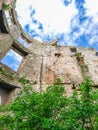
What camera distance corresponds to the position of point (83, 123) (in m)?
7.74

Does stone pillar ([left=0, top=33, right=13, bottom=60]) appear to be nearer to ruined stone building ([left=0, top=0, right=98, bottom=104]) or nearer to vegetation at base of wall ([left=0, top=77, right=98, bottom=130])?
ruined stone building ([left=0, top=0, right=98, bottom=104])

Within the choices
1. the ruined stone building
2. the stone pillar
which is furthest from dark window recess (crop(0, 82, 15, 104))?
the stone pillar

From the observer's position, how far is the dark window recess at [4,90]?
13705 mm

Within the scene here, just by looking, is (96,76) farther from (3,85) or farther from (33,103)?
(33,103)

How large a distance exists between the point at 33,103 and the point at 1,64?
300 inches

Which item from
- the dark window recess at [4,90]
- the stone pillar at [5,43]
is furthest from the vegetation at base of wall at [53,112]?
the stone pillar at [5,43]

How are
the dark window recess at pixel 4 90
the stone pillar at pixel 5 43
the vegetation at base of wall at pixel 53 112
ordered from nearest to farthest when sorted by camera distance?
the vegetation at base of wall at pixel 53 112, the dark window recess at pixel 4 90, the stone pillar at pixel 5 43

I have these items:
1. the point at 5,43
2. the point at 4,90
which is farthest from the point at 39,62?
the point at 4,90

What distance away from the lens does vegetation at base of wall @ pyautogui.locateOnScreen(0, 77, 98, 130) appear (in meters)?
7.52

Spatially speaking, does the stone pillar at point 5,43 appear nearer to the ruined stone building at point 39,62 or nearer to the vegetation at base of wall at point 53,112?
the ruined stone building at point 39,62

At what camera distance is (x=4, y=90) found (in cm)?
1430

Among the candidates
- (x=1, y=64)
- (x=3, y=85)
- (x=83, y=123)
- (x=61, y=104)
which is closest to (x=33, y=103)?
(x=61, y=104)

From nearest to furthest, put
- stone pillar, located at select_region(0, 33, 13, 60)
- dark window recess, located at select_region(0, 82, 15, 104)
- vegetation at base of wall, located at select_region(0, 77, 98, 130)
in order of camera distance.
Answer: vegetation at base of wall, located at select_region(0, 77, 98, 130) → dark window recess, located at select_region(0, 82, 15, 104) → stone pillar, located at select_region(0, 33, 13, 60)

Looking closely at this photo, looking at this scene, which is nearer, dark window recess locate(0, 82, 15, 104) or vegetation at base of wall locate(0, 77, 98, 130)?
vegetation at base of wall locate(0, 77, 98, 130)
